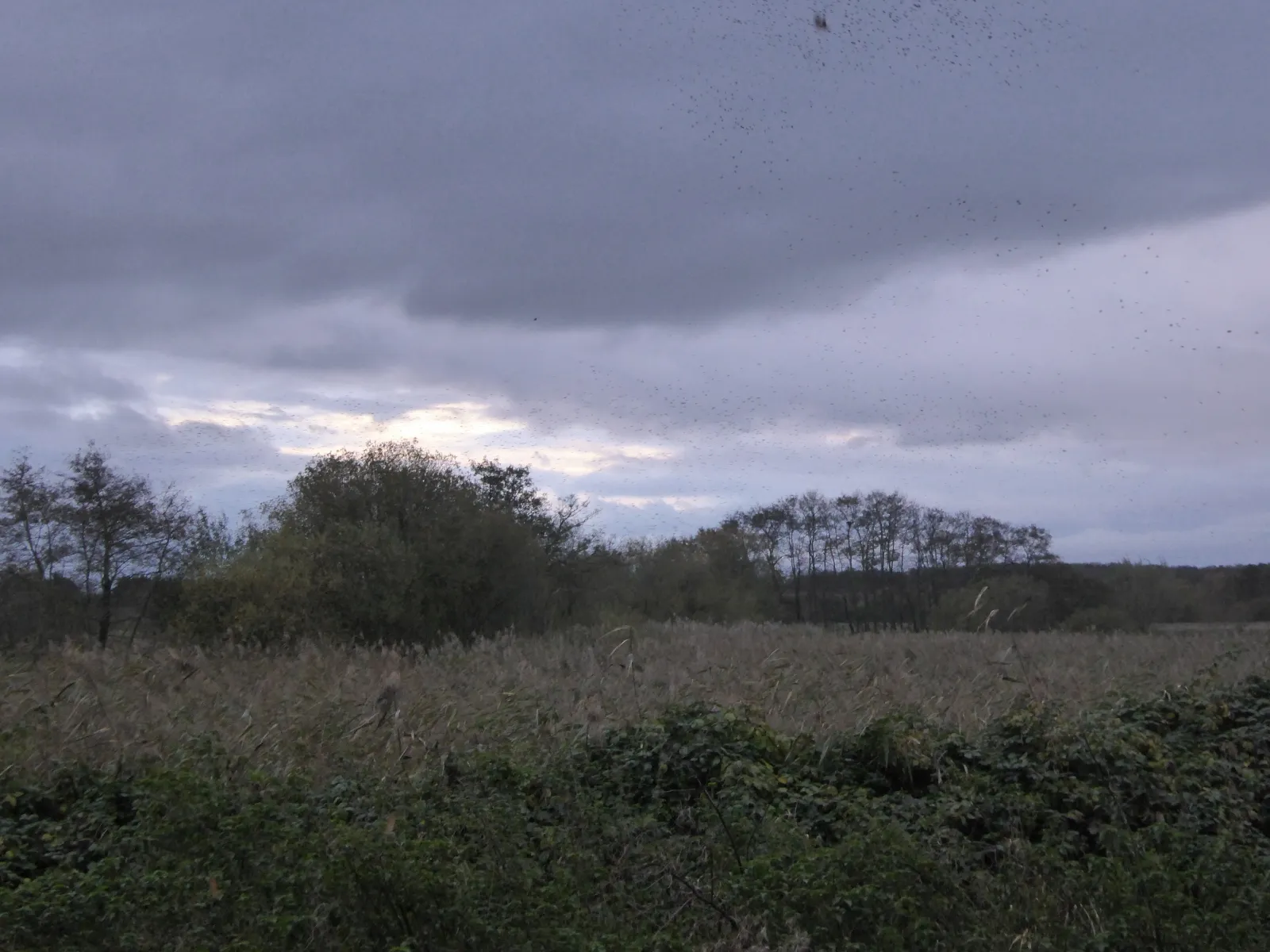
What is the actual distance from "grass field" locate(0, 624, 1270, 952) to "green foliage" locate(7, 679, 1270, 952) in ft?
0.07

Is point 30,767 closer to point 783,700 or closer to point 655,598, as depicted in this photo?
point 783,700

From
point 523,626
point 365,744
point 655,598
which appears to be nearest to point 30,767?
point 365,744

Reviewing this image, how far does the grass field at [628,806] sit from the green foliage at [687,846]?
0.07ft

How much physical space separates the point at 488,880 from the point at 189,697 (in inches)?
247

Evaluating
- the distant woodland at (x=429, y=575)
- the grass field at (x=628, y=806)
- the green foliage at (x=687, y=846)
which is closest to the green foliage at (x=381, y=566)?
the distant woodland at (x=429, y=575)

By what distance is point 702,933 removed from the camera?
579 cm

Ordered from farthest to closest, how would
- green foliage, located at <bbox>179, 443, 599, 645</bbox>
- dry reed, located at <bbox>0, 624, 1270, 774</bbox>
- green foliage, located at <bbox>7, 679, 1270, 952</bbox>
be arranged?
1. green foliage, located at <bbox>179, 443, 599, 645</bbox>
2. dry reed, located at <bbox>0, 624, 1270, 774</bbox>
3. green foliage, located at <bbox>7, 679, 1270, 952</bbox>

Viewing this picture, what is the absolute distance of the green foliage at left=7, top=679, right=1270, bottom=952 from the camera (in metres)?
5.37

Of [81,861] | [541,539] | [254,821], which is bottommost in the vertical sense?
[81,861]

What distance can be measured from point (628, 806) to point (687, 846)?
46.8 inches

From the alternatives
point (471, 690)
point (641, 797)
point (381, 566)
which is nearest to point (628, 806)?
point (641, 797)

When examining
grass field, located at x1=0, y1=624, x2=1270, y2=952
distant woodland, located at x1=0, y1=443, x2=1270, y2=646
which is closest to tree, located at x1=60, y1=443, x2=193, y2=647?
distant woodland, located at x1=0, y1=443, x2=1270, y2=646

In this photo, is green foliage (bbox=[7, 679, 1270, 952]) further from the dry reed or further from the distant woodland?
the distant woodland

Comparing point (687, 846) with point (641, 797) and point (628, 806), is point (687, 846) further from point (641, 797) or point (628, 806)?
point (641, 797)
